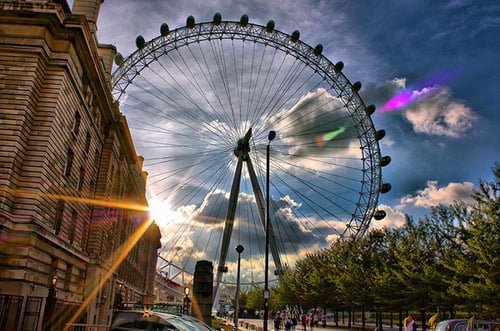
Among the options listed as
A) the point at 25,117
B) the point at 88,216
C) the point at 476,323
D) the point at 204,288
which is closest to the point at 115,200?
the point at 88,216

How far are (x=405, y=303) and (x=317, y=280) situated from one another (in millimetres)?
21255

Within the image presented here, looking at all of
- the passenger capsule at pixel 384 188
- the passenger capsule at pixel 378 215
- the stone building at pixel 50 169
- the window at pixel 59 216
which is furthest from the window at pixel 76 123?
the passenger capsule at pixel 378 215

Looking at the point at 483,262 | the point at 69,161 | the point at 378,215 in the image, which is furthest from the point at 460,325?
the point at 378,215

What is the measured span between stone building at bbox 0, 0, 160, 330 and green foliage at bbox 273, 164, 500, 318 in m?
25.8

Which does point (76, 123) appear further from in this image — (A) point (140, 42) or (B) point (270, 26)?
(B) point (270, 26)

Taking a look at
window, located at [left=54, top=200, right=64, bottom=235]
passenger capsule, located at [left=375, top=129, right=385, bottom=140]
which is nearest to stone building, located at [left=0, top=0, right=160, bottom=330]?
window, located at [left=54, top=200, right=64, bottom=235]

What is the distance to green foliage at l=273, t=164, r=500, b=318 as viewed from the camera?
1144 inches

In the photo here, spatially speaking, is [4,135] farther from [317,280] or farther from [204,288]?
[317,280]

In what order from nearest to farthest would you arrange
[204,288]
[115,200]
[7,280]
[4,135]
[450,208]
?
[7,280] → [4,135] → [204,288] → [450,208] → [115,200]

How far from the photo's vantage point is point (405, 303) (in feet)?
133

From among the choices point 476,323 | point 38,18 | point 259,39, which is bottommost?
point 476,323

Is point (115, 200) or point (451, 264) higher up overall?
point (115, 200)

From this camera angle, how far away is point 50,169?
25.2m

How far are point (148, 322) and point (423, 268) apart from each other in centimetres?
2834
